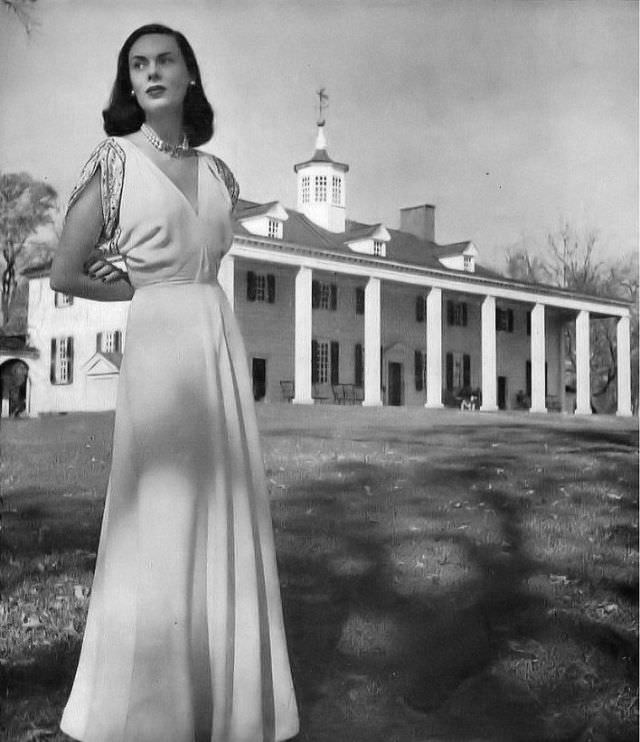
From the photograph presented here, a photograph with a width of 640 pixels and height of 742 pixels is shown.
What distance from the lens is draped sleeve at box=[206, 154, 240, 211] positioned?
123 inches

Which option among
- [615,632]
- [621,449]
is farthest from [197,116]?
[615,632]

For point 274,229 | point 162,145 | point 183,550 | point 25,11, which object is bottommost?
point 183,550

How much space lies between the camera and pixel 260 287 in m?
3.38

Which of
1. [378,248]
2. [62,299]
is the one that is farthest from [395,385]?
[62,299]

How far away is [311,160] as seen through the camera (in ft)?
12.5

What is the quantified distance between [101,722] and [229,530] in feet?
2.31

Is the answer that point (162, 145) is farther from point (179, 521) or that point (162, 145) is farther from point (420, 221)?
point (420, 221)

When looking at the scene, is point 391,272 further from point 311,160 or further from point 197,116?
point 197,116

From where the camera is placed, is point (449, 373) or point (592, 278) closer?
point (449, 373)

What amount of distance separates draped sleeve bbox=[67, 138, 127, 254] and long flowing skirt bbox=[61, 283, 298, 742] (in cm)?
21

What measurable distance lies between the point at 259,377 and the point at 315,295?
0.50m

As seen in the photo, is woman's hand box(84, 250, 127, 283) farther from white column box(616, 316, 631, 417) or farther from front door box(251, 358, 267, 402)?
white column box(616, 316, 631, 417)

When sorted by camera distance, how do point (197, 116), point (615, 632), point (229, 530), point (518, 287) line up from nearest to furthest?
point (229, 530), point (197, 116), point (615, 632), point (518, 287)

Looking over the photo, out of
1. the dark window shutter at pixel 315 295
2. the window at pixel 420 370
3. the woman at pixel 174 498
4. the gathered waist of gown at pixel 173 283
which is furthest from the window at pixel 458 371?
the gathered waist of gown at pixel 173 283
